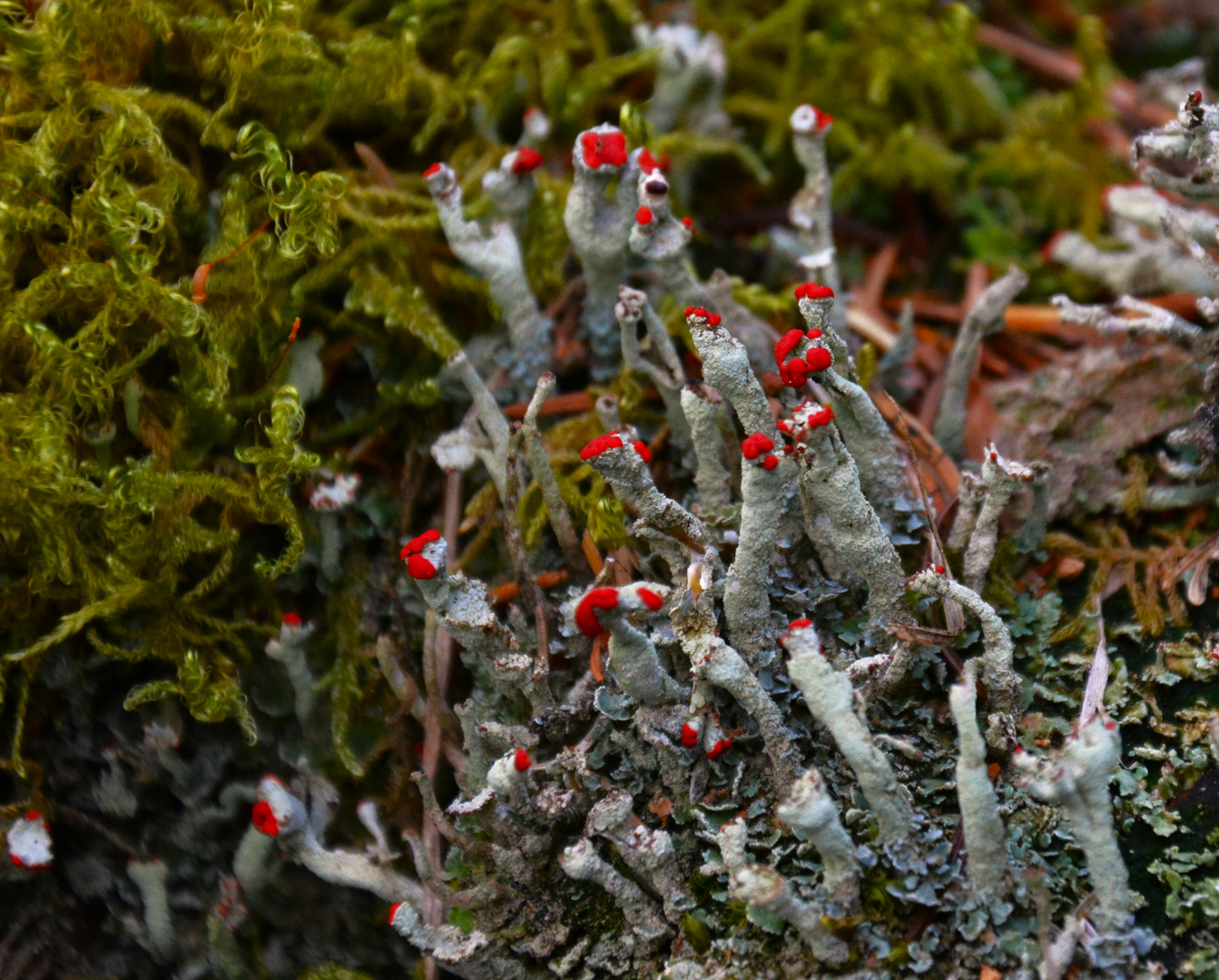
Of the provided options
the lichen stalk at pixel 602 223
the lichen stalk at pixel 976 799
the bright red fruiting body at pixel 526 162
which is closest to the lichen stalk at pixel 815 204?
the lichen stalk at pixel 602 223

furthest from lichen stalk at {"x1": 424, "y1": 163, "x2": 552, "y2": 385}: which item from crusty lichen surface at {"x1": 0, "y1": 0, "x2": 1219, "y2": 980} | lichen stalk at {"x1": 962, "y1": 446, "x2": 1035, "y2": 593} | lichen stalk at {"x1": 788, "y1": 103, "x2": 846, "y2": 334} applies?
lichen stalk at {"x1": 962, "y1": 446, "x2": 1035, "y2": 593}

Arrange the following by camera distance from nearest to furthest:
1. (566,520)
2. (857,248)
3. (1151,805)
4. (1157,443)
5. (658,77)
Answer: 1. (1151,805)
2. (566,520)
3. (1157,443)
4. (658,77)
5. (857,248)

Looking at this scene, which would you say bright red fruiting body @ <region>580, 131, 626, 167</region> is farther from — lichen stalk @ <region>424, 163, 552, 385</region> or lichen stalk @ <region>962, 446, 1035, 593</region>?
lichen stalk @ <region>962, 446, 1035, 593</region>

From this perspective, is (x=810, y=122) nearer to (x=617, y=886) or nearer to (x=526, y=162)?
(x=526, y=162)

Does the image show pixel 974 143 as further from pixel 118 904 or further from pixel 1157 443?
Result: pixel 118 904

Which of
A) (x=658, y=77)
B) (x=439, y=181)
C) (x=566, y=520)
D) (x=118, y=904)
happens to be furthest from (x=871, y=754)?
(x=658, y=77)
